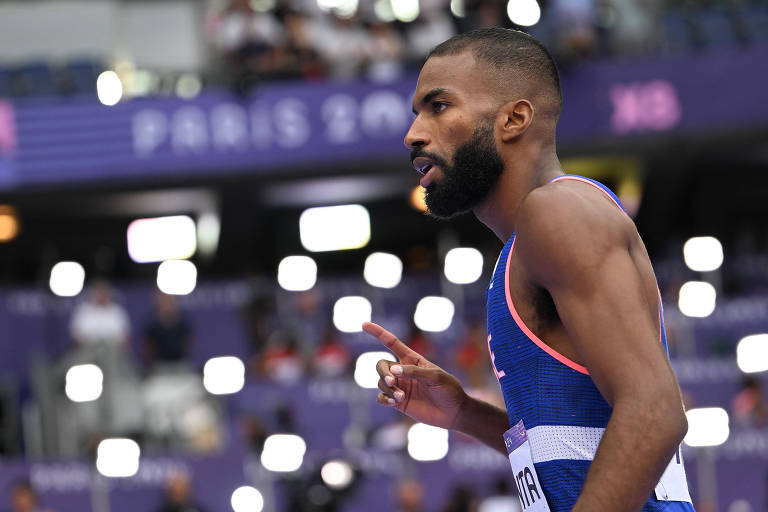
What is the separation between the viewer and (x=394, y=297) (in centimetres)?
1509

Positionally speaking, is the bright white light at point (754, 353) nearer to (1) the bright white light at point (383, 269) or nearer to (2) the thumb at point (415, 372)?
(1) the bright white light at point (383, 269)

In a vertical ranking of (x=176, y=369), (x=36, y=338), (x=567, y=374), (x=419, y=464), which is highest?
(x=36, y=338)

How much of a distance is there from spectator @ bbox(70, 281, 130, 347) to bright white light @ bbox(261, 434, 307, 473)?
287 cm

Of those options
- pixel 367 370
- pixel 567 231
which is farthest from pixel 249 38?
pixel 567 231

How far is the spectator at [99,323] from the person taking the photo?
13.0m

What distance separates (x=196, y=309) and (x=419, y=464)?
14.5ft

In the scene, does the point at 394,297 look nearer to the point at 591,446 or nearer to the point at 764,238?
the point at 764,238

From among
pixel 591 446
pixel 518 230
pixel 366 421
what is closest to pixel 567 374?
pixel 591 446

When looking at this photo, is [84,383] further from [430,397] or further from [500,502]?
[430,397]

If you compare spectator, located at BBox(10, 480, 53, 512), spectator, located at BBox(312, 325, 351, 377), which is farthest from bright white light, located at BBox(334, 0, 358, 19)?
spectator, located at BBox(10, 480, 53, 512)

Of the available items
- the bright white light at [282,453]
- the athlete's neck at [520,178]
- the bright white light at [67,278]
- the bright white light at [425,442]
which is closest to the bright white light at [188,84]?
the bright white light at [67,278]

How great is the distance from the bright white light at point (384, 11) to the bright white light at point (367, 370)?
16.2 ft

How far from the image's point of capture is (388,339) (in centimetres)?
254

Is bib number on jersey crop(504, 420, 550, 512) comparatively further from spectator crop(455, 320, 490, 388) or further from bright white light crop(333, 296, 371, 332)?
bright white light crop(333, 296, 371, 332)
